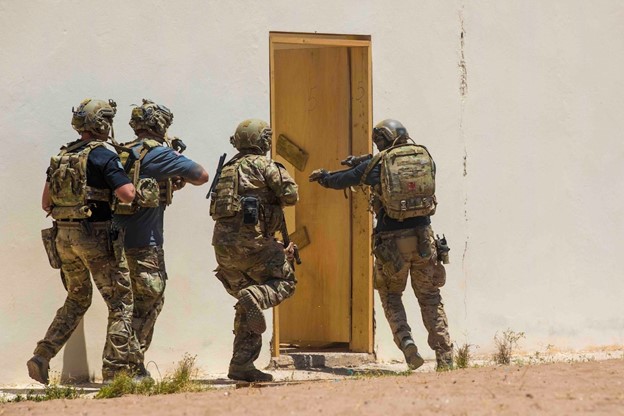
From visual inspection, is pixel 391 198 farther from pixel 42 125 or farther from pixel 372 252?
pixel 42 125

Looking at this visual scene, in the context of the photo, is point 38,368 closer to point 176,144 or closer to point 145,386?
point 145,386

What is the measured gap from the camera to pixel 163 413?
7.05 m

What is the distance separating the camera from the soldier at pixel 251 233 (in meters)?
8.78

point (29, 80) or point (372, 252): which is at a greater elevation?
point (29, 80)

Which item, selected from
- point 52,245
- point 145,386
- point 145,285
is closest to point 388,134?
point 145,285

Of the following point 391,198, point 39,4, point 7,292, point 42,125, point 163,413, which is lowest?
point 163,413

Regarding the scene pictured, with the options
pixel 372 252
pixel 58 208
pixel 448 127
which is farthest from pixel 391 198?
pixel 58 208

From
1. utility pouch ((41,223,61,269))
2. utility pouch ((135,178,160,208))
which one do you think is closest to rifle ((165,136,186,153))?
utility pouch ((135,178,160,208))

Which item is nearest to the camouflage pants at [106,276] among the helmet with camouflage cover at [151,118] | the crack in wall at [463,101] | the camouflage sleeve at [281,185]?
the helmet with camouflage cover at [151,118]

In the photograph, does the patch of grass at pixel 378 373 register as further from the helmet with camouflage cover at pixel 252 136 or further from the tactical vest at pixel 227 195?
the helmet with camouflage cover at pixel 252 136

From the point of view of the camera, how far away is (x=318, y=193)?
11.3 m

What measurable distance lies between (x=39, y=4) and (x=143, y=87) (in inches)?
40.6

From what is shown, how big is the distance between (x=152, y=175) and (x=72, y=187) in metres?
0.69

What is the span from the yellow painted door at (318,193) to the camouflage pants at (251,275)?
2.06 m
